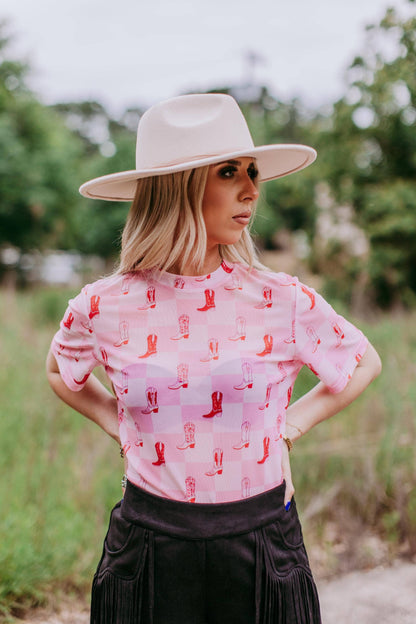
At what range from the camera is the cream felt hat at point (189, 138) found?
60.6 inches

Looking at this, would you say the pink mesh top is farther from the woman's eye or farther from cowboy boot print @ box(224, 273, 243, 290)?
the woman's eye

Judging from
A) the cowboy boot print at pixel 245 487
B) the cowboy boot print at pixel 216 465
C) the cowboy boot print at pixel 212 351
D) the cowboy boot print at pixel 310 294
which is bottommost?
the cowboy boot print at pixel 245 487

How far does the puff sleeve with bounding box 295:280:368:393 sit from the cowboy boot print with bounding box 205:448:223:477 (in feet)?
1.05

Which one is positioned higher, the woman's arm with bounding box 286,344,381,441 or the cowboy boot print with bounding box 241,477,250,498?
the woman's arm with bounding box 286,344,381,441

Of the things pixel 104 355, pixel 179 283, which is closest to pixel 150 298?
pixel 179 283

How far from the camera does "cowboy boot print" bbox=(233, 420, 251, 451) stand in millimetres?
1465

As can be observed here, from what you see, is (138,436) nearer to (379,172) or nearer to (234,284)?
(234,284)

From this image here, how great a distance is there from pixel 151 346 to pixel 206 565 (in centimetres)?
53

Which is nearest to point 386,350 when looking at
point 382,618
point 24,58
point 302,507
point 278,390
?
point 302,507

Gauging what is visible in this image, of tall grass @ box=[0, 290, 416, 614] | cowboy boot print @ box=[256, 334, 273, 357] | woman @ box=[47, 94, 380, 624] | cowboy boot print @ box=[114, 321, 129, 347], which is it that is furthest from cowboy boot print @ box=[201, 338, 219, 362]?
tall grass @ box=[0, 290, 416, 614]

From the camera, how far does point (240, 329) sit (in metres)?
1.52

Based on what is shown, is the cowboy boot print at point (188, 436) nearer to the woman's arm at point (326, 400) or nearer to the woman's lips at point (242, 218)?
the woman's arm at point (326, 400)

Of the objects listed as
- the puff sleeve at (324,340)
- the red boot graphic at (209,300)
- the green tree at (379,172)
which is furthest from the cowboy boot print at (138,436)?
the green tree at (379,172)

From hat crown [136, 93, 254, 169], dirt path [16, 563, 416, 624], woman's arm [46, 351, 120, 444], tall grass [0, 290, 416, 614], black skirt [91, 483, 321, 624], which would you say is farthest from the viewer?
tall grass [0, 290, 416, 614]
